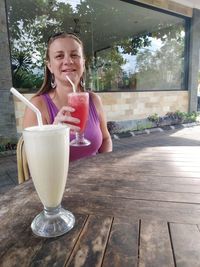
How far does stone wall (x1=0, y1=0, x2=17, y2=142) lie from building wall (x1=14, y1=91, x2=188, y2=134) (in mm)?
1959

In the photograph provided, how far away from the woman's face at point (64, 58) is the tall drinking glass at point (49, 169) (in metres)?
0.93

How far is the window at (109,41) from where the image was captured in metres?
4.45

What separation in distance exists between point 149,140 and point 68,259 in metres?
4.62

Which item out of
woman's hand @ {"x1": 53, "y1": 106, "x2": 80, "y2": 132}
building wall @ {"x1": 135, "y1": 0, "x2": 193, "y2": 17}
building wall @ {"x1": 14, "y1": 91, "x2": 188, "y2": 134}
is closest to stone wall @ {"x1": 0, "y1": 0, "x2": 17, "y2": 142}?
building wall @ {"x1": 14, "y1": 91, "x2": 188, "y2": 134}

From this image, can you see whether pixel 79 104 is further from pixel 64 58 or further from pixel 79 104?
pixel 64 58

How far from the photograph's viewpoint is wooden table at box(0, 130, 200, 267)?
20.1 inches

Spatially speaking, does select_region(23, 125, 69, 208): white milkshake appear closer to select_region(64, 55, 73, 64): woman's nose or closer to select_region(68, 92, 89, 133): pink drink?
select_region(68, 92, 89, 133): pink drink

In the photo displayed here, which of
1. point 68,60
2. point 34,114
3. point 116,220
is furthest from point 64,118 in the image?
point 68,60

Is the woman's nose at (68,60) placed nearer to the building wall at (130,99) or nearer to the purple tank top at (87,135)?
the purple tank top at (87,135)

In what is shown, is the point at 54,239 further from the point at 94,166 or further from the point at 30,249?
the point at 94,166

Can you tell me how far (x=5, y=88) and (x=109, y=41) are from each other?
115 inches

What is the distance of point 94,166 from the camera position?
110 cm

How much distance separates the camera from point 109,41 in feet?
19.1

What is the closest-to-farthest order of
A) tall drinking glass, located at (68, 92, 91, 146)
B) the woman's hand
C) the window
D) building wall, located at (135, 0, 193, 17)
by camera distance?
the woman's hand → tall drinking glass, located at (68, 92, 91, 146) → the window → building wall, located at (135, 0, 193, 17)
